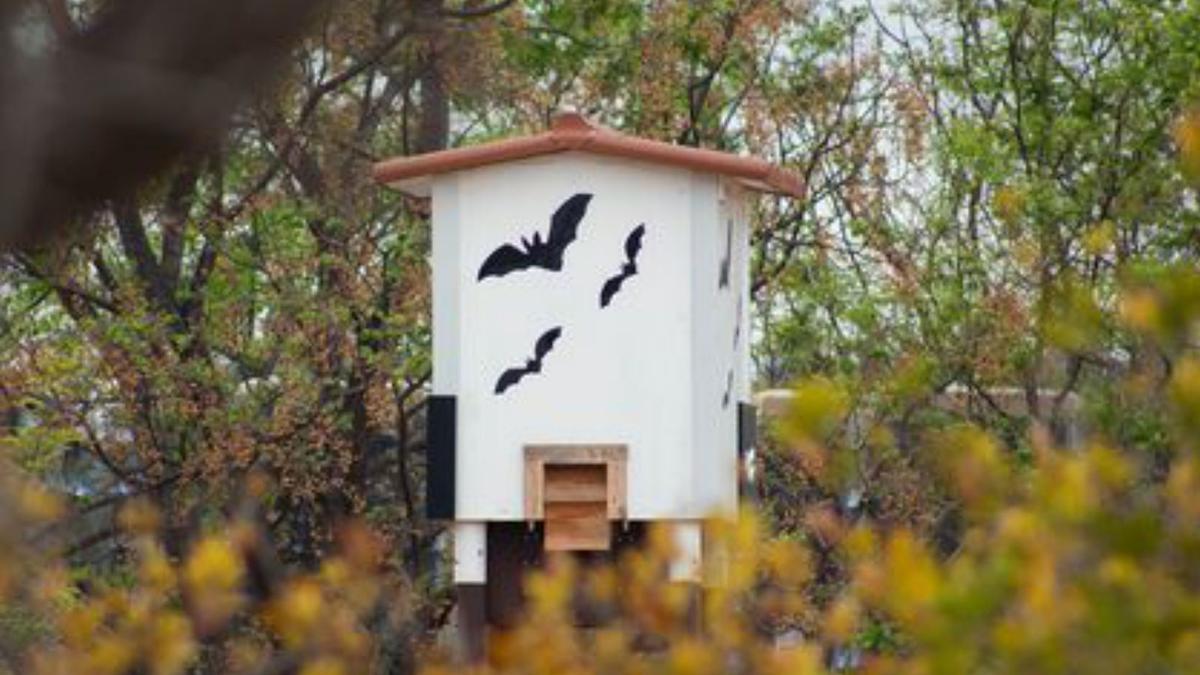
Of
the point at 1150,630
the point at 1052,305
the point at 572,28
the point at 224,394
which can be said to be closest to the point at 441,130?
the point at 572,28

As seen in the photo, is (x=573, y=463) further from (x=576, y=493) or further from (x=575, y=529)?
(x=575, y=529)

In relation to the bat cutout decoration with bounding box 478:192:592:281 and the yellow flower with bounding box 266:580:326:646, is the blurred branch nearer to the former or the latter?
the yellow flower with bounding box 266:580:326:646

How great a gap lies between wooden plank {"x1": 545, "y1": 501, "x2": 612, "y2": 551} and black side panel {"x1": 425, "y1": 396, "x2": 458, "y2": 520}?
285mm

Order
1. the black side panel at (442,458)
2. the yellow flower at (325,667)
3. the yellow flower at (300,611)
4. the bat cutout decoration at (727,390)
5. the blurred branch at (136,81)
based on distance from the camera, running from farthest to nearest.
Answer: the bat cutout decoration at (727,390) < the black side panel at (442,458) < the yellow flower at (300,611) < the yellow flower at (325,667) < the blurred branch at (136,81)

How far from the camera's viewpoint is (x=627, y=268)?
8.72 meters

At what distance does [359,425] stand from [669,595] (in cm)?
831

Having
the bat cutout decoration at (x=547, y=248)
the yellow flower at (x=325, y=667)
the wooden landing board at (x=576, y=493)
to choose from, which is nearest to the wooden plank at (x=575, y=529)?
the wooden landing board at (x=576, y=493)

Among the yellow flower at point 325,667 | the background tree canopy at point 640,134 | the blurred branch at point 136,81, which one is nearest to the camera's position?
Result: the blurred branch at point 136,81

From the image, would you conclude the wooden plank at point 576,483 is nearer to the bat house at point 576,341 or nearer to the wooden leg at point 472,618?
the bat house at point 576,341

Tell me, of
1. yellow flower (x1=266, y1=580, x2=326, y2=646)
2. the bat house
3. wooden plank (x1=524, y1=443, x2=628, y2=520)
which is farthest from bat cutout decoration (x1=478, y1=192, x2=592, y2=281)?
yellow flower (x1=266, y1=580, x2=326, y2=646)

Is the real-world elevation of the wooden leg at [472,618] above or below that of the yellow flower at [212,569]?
below

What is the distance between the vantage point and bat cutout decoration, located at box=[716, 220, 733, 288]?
8.94 metres

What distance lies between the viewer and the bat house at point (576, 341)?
8656mm

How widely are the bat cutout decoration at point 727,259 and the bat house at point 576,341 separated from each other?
48 mm
